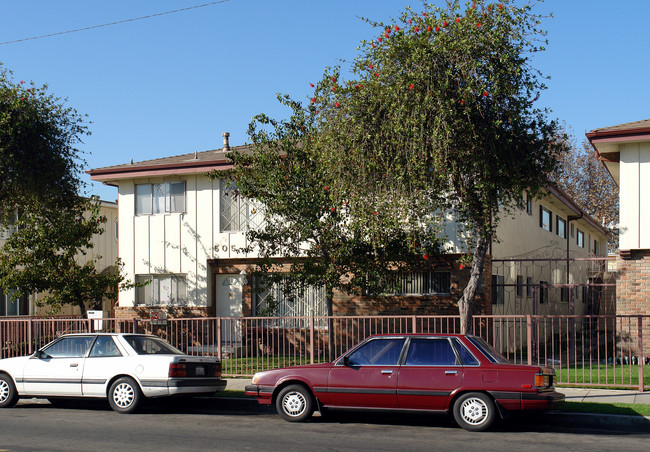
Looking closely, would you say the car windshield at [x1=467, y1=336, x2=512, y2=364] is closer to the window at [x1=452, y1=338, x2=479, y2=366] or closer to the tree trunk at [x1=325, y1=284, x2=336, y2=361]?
the window at [x1=452, y1=338, x2=479, y2=366]

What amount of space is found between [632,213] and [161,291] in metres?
13.6

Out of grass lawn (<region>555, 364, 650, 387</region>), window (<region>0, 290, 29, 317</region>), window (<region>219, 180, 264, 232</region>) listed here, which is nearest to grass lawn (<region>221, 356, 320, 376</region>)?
grass lawn (<region>555, 364, 650, 387</region>)

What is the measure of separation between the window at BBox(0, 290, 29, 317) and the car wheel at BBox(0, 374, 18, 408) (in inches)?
581

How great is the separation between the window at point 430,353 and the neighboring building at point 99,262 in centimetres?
2047

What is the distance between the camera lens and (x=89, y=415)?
1198cm

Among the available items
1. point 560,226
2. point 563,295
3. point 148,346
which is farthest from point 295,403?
point 560,226

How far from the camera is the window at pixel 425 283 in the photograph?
1930 cm

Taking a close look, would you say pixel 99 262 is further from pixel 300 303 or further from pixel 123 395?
pixel 123 395

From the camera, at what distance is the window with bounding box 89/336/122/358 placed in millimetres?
12609

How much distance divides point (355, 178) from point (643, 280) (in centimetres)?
894

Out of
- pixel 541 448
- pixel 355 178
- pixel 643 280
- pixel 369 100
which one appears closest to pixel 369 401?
pixel 541 448

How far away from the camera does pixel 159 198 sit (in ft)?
75.0

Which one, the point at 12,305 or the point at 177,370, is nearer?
the point at 177,370

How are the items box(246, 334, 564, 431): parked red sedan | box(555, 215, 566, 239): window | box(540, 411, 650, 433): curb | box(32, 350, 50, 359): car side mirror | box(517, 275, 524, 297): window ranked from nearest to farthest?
box(246, 334, 564, 431): parked red sedan < box(540, 411, 650, 433): curb < box(32, 350, 50, 359): car side mirror < box(517, 275, 524, 297): window < box(555, 215, 566, 239): window
